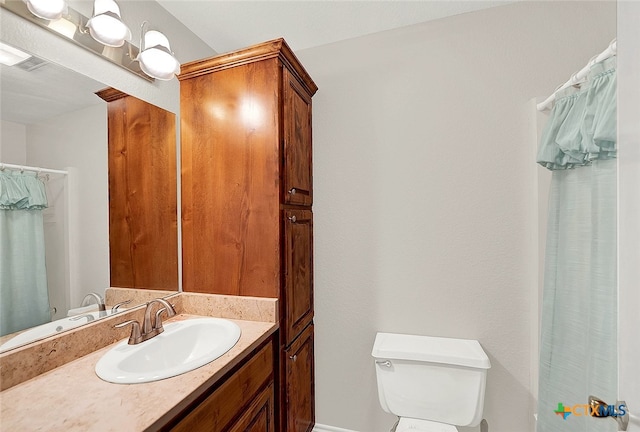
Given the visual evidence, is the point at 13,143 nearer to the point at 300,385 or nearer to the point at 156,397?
the point at 156,397

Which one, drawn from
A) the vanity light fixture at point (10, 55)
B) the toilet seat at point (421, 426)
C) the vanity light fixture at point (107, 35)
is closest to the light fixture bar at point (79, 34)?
the vanity light fixture at point (107, 35)

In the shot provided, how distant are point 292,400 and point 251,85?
5.28 ft

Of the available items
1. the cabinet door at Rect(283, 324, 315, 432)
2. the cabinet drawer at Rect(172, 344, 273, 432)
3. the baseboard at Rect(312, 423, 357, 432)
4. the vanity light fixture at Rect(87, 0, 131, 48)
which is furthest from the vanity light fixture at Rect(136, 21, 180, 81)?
the baseboard at Rect(312, 423, 357, 432)

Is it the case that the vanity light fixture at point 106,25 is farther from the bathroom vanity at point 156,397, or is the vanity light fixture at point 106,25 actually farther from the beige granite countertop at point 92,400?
the beige granite countertop at point 92,400

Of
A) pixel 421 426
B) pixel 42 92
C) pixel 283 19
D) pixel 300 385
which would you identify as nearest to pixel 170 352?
pixel 300 385

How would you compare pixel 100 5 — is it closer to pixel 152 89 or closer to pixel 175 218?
pixel 152 89

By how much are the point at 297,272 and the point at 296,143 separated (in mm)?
706

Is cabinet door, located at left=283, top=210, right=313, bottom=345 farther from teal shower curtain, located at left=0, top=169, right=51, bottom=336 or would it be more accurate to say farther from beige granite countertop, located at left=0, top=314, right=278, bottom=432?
teal shower curtain, located at left=0, top=169, right=51, bottom=336

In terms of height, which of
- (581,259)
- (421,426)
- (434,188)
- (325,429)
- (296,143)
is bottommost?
(325,429)

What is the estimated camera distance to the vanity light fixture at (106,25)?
1.08 m

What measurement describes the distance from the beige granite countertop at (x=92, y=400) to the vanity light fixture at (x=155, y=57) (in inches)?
48.6

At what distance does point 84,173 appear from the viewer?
3.60ft

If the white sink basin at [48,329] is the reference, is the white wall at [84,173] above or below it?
above

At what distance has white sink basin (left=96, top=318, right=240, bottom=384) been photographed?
2.84 ft
